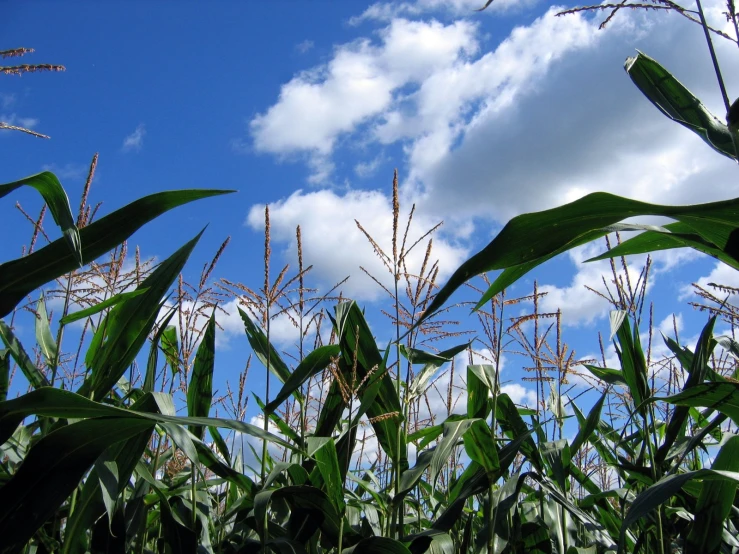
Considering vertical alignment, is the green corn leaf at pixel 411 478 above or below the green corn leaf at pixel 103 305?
below

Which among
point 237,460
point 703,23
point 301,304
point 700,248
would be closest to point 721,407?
point 700,248

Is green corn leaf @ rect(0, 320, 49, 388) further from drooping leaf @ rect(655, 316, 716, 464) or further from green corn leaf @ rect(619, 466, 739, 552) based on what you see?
drooping leaf @ rect(655, 316, 716, 464)

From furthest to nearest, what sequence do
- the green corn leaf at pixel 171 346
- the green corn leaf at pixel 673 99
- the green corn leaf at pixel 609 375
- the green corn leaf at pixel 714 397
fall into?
the green corn leaf at pixel 609 375, the green corn leaf at pixel 171 346, the green corn leaf at pixel 714 397, the green corn leaf at pixel 673 99

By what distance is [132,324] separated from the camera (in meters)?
1.44

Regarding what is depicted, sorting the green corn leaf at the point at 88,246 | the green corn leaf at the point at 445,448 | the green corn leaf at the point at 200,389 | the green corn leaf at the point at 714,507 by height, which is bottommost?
the green corn leaf at the point at 714,507

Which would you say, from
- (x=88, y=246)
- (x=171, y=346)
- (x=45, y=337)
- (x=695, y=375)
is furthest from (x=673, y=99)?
(x=45, y=337)

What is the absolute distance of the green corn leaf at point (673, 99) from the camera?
1.14m

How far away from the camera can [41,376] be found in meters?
1.77

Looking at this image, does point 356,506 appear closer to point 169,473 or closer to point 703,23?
point 169,473

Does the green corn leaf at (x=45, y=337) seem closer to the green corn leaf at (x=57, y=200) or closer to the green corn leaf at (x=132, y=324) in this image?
the green corn leaf at (x=132, y=324)

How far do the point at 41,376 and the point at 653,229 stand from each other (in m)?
1.63

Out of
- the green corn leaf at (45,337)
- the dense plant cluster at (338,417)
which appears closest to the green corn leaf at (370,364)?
the dense plant cluster at (338,417)

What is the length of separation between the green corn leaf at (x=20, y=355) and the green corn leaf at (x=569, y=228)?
1275 millimetres

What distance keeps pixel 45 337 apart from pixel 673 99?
1.93 m
